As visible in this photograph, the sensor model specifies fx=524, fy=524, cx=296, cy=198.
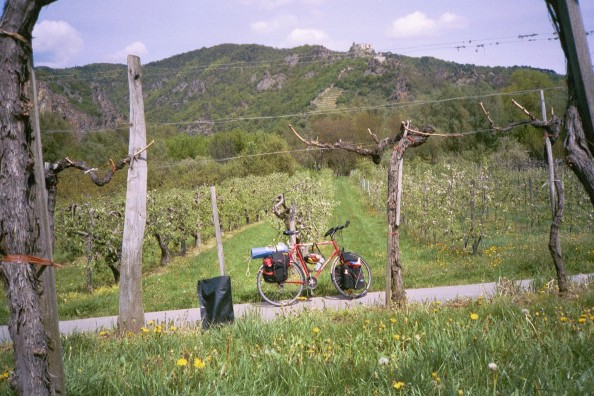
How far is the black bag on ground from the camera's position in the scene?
629 cm

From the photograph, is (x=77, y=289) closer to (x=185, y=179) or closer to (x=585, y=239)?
(x=585, y=239)

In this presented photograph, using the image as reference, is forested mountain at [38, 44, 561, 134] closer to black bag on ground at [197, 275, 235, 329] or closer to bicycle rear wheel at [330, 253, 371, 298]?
bicycle rear wheel at [330, 253, 371, 298]

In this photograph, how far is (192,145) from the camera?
2569 inches

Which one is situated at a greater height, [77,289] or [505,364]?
[505,364]

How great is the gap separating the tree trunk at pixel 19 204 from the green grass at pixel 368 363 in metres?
0.61

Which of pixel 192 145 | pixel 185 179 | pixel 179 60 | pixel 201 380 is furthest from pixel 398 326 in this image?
pixel 179 60

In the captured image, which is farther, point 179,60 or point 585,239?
point 179,60

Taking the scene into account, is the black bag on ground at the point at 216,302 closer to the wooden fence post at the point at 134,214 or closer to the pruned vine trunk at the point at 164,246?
the wooden fence post at the point at 134,214

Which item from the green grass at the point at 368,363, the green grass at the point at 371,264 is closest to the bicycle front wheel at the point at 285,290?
the green grass at the point at 371,264

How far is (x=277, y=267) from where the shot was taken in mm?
9305

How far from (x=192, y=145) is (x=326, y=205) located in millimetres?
51610

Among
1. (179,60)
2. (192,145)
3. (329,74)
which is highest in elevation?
(179,60)

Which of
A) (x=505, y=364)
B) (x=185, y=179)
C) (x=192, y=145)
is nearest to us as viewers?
(x=505, y=364)

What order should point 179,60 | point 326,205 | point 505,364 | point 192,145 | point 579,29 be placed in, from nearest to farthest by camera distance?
point 579,29
point 505,364
point 326,205
point 192,145
point 179,60
